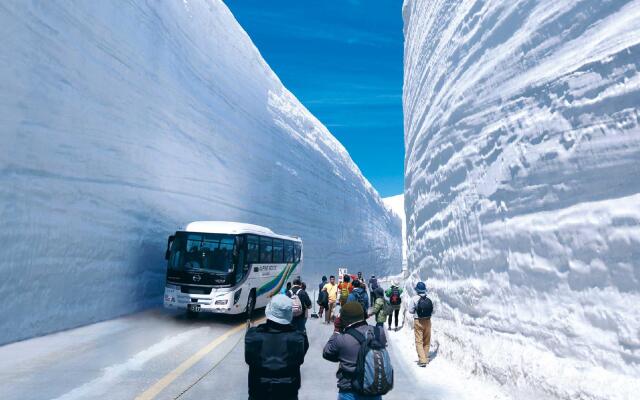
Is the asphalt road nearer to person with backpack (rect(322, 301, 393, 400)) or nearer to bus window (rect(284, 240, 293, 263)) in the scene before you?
person with backpack (rect(322, 301, 393, 400))

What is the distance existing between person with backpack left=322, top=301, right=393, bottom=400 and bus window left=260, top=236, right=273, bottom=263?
34.4ft

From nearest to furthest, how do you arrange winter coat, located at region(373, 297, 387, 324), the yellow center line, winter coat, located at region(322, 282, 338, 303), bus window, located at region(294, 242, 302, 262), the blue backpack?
1. the blue backpack
2. the yellow center line
3. winter coat, located at region(373, 297, 387, 324)
4. winter coat, located at region(322, 282, 338, 303)
5. bus window, located at region(294, 242, 302, 262)

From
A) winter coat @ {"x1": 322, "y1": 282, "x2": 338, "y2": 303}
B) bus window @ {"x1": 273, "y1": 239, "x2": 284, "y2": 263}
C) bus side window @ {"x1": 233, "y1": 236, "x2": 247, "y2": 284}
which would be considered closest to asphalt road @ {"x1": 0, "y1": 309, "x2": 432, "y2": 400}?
bus side window @ {"x1": 233, "y1": 236, "x2": 247, "y2": 284}

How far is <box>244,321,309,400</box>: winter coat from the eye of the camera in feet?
10.7

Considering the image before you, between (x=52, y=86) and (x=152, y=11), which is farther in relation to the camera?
(x=152, y=11)

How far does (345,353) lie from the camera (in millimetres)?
3611

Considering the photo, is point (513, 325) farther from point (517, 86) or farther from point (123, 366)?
point (123, 366)

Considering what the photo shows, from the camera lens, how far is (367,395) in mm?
3486

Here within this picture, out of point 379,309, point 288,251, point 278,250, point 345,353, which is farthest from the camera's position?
point 288,251

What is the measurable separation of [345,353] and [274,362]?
0.61 meters

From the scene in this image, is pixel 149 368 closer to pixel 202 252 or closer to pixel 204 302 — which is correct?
pixel 204 302

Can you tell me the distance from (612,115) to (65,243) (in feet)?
34.0

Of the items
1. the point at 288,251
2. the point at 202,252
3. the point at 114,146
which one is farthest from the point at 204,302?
the point at 288,251

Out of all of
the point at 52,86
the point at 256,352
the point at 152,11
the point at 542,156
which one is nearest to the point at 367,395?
the point at 256,352
